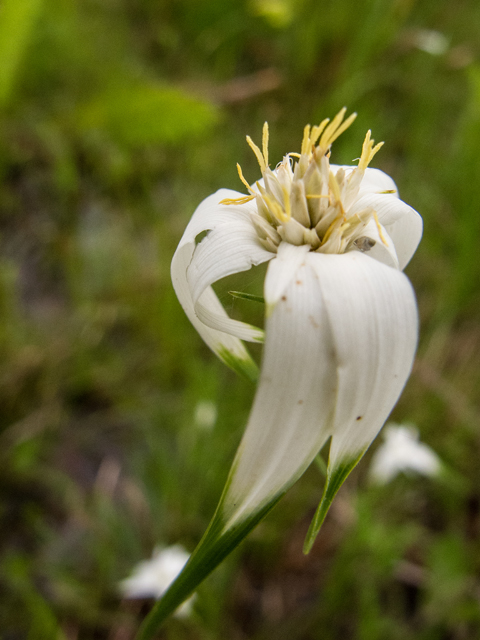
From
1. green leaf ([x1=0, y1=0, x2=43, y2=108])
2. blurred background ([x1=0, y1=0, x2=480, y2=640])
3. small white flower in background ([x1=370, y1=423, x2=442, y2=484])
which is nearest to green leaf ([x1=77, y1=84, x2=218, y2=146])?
blurred background ([x1=0, y1=0, x2=480, y2=640])

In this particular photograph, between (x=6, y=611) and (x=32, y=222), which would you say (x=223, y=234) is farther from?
(x=32, y=222)

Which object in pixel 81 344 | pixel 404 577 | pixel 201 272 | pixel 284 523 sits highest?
pixel 201 272

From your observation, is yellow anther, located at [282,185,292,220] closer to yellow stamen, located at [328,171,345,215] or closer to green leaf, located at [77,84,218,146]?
yellow stamen, located at [328,171,345,215]

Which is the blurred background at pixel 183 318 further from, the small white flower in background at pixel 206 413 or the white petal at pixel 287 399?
the white petal at pixel 287 399

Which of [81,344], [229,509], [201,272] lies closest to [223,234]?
[201,272]

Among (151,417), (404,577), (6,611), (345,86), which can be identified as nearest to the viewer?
(6,611)
